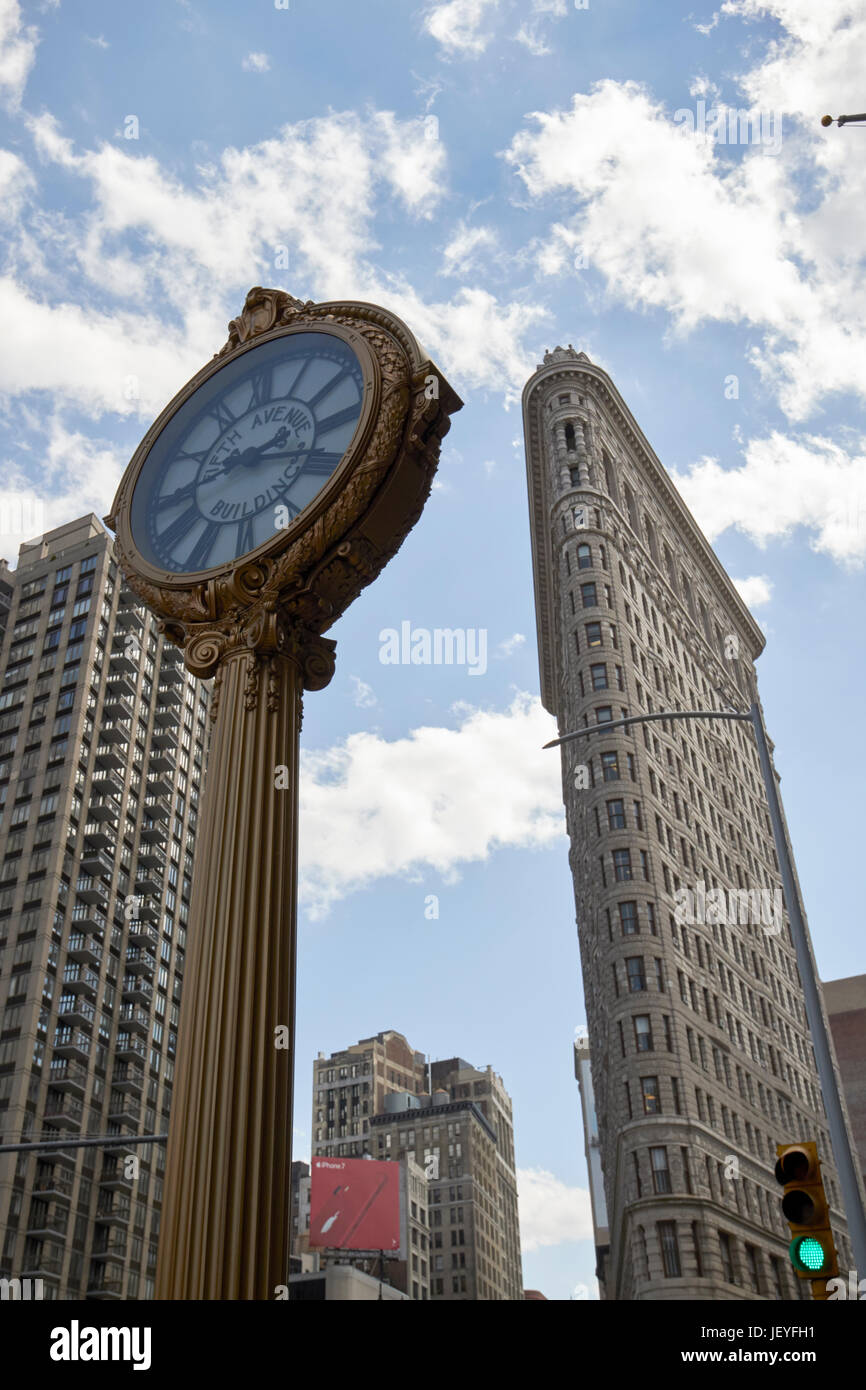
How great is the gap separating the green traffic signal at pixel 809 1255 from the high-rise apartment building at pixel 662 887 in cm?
5006

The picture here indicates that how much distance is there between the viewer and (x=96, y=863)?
7988 centimetres

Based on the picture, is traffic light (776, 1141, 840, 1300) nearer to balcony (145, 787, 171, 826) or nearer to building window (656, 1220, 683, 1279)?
building window (656, 1220, 683, 1279)

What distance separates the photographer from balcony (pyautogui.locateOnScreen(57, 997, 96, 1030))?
7325 cm

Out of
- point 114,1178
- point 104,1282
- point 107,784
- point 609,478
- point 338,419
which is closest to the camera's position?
point 338,419

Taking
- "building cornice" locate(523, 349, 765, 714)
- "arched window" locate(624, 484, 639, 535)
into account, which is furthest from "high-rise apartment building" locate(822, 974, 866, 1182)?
"arched window" locate(624, 484, 639, 535)

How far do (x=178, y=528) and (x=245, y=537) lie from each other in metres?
0.81

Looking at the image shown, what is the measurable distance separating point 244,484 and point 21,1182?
67156 millimetres

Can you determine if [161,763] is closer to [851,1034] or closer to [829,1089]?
[851,1034]

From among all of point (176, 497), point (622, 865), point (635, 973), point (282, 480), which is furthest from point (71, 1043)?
point (282, 480)

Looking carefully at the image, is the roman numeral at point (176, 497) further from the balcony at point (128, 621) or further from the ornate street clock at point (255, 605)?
the balcony at point (128, 621)

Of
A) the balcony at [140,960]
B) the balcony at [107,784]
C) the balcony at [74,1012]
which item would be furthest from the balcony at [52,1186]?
the balcony at [107,784]

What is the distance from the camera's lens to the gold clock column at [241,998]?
18.7 feet
